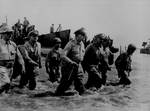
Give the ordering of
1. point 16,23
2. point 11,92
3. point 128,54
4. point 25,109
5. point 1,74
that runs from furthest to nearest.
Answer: point 16,23 → point 128,54 → point 11,92 → point 1,74 → point 25,109

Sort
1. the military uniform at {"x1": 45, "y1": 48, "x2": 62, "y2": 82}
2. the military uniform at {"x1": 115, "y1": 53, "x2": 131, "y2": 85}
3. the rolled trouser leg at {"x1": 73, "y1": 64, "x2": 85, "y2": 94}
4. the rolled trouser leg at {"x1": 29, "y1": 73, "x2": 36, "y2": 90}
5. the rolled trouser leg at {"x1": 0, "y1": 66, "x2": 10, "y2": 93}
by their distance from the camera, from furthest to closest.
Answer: the military uniform at {"x1": 45, "y1": 48, "x2": 62, "y2": 82} → the military uniform at {"x1": 115, "y1": 53, "x2": 131, "y2": 85} → the rolled trouser leg at {"x1": 29, "y1": 73, "x2": 36, "y2": 90} → the rolled trouser leg at {"x1": 73, "y1": 64, "x2": 85, "y2": 94} → the rolled trouser leg at {"x1": 0, "y1": 66, "x2": 10, "y2": 93}

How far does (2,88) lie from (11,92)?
99cm

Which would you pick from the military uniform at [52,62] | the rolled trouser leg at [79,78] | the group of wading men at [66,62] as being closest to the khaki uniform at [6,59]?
the group of wading men at [66,62]

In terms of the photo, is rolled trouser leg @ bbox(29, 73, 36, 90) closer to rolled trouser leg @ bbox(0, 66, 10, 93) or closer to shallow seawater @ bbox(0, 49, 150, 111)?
shallow seawater @ bbox(0, 49, 150, 111)

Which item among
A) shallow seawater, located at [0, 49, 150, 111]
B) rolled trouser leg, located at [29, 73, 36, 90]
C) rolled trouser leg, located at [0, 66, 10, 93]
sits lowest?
shallow seawater, located at [0, 49, 150, 111]

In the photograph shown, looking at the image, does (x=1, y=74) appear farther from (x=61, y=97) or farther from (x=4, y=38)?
(x=61, y=97)

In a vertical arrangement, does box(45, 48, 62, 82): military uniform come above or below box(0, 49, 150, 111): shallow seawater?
above

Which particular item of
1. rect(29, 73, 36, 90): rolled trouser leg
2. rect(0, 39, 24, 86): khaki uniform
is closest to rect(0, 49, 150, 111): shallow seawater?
rect(29, 73, 36, 90): rolled trouser leg

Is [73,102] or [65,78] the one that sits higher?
[65,78]

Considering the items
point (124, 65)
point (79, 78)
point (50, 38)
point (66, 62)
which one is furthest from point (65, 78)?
point (50, 38)

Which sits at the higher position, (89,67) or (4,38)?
(4,38)

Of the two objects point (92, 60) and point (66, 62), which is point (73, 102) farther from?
point (92, 60)

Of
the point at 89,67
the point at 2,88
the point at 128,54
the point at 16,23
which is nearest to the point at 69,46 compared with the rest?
the point at 89,67

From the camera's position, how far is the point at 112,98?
8.62m
